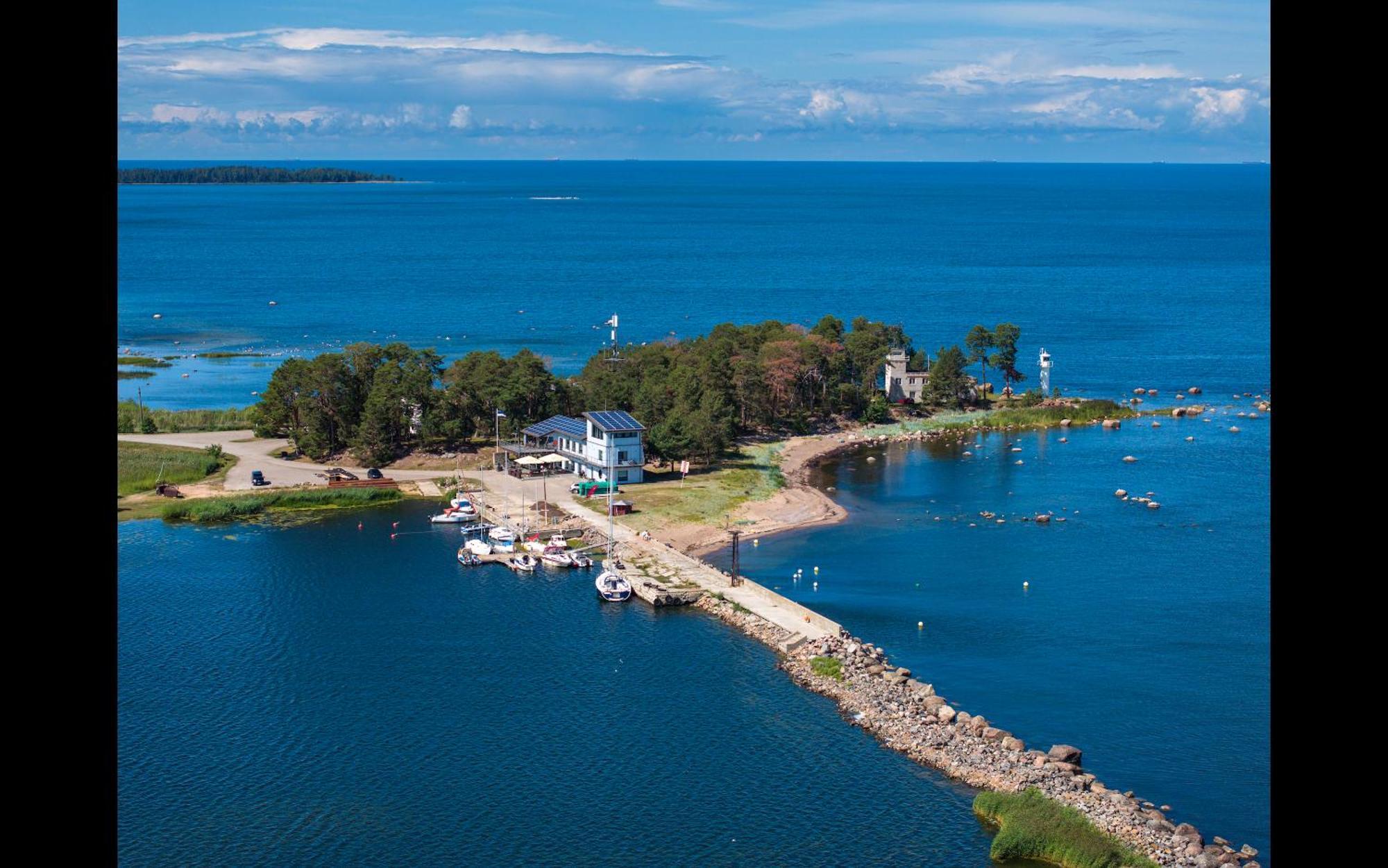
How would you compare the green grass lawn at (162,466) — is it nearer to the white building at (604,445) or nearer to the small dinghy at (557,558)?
the white building at (604,445)

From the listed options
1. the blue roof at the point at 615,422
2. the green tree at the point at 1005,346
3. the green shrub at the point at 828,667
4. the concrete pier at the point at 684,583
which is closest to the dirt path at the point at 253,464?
the blue roof at the point at 615,422

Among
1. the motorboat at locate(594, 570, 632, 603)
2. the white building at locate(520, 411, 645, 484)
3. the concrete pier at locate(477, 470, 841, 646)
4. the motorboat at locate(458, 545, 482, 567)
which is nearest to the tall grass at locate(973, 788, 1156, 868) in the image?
the concrete pier at locate(477, 470, 841, 646)

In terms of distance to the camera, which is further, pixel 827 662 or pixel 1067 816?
pixel 827 662

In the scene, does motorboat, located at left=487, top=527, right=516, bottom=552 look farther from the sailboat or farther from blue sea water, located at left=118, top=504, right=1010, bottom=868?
the sailboat

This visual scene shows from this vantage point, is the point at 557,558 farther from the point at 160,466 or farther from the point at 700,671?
the point at 160,466

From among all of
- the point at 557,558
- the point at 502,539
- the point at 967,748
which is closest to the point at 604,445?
the point at 502,539
